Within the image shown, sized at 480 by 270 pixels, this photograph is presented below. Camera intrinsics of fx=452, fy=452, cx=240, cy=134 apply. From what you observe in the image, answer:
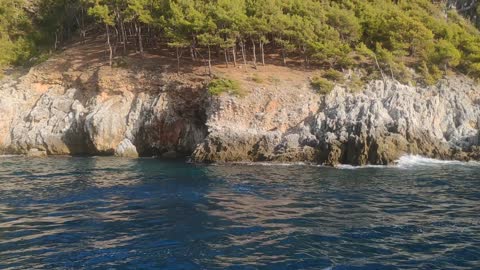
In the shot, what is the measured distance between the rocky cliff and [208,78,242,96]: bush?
0.57 meters

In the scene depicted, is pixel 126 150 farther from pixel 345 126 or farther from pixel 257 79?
pixel 345 126

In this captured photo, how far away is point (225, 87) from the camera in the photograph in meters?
39.2

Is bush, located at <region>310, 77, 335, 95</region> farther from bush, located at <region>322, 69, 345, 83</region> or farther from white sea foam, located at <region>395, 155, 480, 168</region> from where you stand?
white sea foam, located at <region>395, 155, 480, 168</region>

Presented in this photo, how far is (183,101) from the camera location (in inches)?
1650

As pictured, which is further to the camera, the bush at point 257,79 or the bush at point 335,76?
the bush at point 335,76

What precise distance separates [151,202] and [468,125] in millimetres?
30562

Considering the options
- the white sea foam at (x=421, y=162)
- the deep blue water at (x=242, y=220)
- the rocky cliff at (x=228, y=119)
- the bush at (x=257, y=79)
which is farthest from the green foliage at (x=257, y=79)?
the white sea foam at (x=421, y=162)

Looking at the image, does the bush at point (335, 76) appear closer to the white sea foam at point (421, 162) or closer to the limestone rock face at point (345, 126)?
the limestone rock face at point (345, 126)

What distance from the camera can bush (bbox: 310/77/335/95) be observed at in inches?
1569

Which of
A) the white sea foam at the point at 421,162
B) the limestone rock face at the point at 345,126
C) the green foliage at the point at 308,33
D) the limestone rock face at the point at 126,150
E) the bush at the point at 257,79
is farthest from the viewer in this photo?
the green foliage at the point at 308,33

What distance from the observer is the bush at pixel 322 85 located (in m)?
39.8

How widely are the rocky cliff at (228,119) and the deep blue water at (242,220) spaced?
226 inches

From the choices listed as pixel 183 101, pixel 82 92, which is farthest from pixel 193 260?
pixel 82 92

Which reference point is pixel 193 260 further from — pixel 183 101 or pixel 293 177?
pixel 183 101
